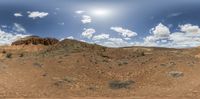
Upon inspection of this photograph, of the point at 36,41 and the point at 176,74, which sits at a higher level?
the point at 36,41

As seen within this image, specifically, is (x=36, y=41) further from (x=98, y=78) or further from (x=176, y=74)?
A: (x=176, y=74)

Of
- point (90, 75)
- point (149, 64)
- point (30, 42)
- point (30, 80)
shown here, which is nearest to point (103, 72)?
point (90, 75)

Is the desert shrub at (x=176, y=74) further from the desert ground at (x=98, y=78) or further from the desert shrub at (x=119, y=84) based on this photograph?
the desert shrub at (x=119, y=84)

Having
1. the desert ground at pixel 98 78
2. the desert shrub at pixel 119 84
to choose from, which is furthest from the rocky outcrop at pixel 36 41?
the desert shrub at pixel 119 84

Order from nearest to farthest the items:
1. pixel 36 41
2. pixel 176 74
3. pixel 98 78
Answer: pixel 176 74, pixel 98 78, pixel 36 41

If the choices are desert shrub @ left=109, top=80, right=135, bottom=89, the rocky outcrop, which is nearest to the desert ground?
desert shrub @ left=109, top=80, right=135, bottom=89

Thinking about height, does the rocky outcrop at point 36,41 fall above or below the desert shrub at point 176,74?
above

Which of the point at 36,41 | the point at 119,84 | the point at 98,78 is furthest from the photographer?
the point at 36,41

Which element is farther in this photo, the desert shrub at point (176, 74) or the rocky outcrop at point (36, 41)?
the rocky outcrop at point (36, 41)

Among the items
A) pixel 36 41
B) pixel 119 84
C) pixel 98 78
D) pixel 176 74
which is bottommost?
pixel 119 84

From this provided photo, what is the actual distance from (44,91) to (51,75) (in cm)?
303

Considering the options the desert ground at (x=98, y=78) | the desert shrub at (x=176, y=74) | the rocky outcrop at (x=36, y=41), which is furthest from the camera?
the rocky outcrop at (x=36, y=41)

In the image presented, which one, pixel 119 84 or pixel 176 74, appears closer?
pixel 119 84

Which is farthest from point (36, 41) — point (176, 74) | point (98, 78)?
point (176, 74)
